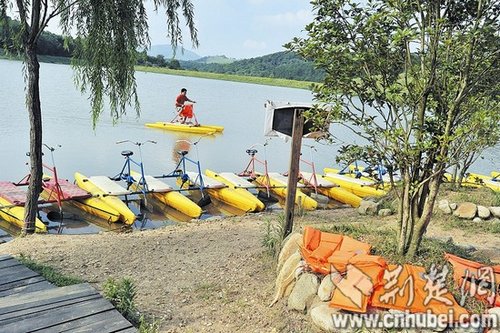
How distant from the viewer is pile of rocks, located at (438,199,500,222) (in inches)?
286

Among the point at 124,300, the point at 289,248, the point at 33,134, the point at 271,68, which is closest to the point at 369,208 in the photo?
the point at 289,248

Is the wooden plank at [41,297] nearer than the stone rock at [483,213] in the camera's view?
Yes

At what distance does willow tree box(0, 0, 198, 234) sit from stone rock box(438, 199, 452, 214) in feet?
16.2

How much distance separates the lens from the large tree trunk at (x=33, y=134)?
20.7ft

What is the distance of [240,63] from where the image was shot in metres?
95.1

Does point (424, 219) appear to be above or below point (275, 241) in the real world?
above

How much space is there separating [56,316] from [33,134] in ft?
14.2

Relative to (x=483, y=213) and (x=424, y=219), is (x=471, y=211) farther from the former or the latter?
(x=424, y=219)

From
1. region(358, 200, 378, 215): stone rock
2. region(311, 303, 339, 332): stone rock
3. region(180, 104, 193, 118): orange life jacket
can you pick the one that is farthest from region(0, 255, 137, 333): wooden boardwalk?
region(180, 104, 193, 118): orange life jacket

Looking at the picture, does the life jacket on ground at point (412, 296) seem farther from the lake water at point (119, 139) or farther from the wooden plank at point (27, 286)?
the lake water at point (119, 139)

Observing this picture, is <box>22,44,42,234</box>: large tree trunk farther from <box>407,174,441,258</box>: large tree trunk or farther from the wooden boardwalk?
<box>407,174,441,258</box>: large tree trunk

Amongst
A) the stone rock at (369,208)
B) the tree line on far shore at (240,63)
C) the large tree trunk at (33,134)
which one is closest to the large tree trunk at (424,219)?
the tree line on far shore at (240,63)

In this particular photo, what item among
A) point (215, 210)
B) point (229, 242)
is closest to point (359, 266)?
point (229, 242)

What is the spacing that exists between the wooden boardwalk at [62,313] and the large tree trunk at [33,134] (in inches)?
136
